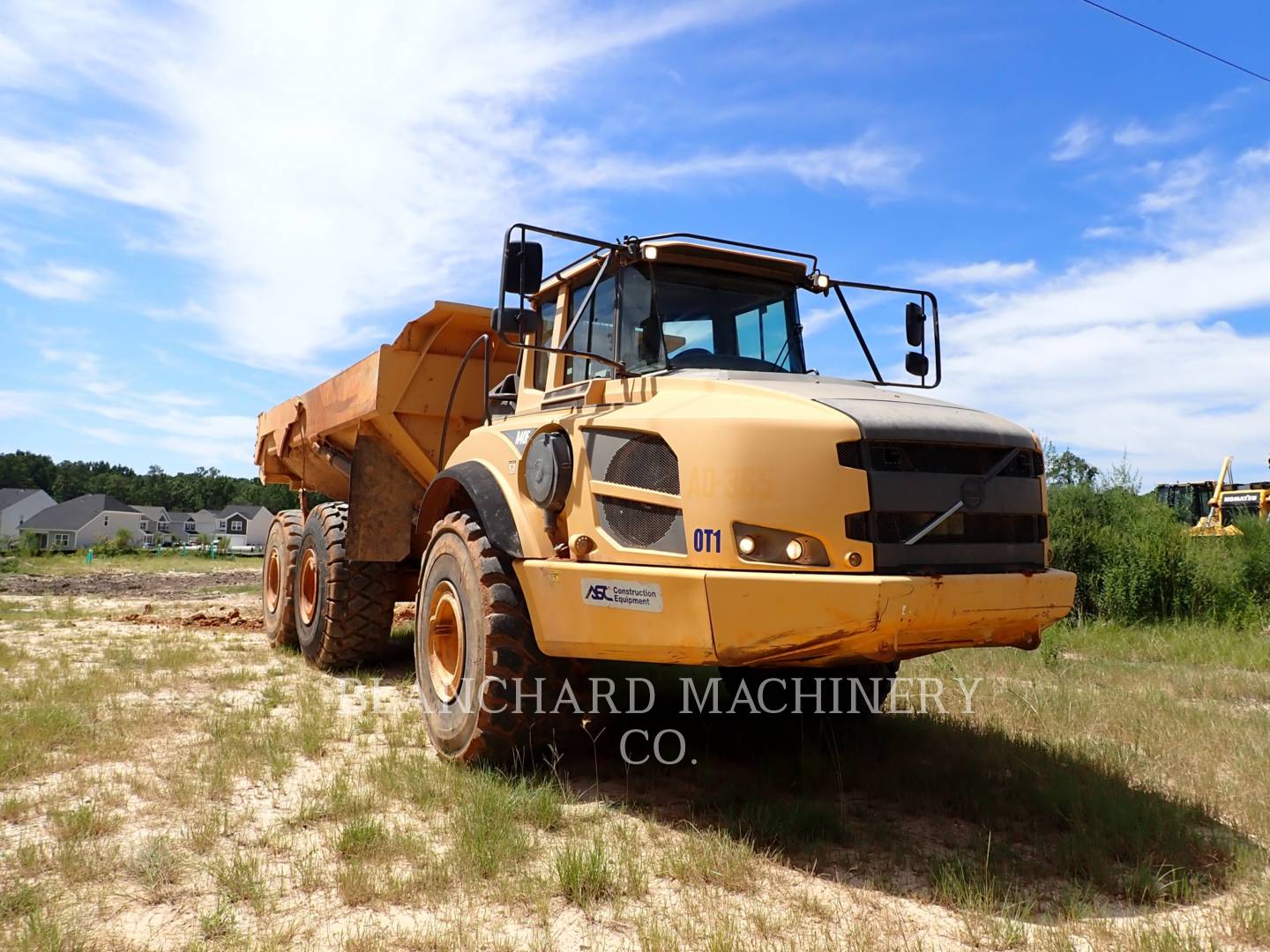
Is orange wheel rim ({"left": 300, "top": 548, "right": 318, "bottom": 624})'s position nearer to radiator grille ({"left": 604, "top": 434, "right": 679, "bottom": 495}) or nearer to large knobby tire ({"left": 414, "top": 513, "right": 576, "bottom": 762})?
large knobby tire ({"left": 414, "top": 513, "right": 576, "bottom": 762})

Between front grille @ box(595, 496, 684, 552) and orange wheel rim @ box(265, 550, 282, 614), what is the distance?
21.3 feet

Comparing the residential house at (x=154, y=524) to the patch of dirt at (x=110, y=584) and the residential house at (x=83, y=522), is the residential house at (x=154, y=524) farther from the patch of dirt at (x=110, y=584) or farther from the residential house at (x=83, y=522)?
the patch of dirt at (x=110, y=584)

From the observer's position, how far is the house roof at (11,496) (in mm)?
77875

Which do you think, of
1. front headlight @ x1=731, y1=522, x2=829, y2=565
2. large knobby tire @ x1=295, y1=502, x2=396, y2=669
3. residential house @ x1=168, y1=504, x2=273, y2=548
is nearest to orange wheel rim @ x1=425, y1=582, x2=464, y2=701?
front headlight @ x1=731, y1=522, x2=829, y2=565

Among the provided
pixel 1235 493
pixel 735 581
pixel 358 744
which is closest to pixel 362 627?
pixel 358 744

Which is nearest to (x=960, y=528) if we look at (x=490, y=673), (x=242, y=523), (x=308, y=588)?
(x=490, y=673)

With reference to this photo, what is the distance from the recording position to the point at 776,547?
3.76m

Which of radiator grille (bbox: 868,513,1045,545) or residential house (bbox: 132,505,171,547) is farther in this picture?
residential house (bbox: 132,505,171,547)

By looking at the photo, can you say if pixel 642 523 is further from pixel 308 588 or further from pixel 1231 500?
pixel 1231 500

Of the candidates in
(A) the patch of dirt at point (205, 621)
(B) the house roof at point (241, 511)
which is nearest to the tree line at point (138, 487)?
(B) the house roof at point (241, 511)

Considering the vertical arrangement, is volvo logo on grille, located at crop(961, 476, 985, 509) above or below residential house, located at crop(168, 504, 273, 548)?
below

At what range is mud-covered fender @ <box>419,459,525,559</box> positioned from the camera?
183 inches

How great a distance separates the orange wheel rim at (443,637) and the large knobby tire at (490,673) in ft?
0.22

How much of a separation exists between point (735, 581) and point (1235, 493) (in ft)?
70.7
